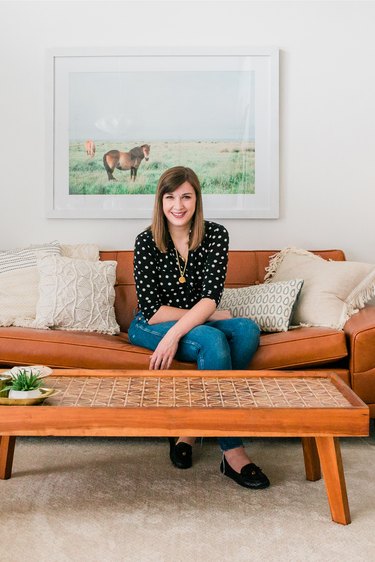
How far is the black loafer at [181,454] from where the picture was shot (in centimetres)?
226

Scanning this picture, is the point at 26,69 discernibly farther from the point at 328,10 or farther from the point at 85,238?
the point at 328,10

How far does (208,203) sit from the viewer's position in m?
3.50

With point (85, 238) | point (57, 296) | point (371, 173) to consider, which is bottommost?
point (57, 296)

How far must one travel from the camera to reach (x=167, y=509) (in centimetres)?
189

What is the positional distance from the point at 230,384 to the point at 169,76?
2.06m

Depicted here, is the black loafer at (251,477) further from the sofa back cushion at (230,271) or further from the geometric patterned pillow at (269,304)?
the sofa back cushion at (230,271)

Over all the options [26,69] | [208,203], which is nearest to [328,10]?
[208,203]

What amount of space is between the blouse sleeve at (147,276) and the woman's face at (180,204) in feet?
0.46

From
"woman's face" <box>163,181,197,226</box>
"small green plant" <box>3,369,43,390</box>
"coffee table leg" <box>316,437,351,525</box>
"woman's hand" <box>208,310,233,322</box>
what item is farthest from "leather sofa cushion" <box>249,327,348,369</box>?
"small green plant" <box>3,369,43,390</box>

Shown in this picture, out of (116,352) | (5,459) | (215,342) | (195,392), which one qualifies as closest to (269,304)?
(215,342)

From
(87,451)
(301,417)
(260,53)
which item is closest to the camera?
(301,417)

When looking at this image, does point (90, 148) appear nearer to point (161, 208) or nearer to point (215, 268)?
point (161, 208)

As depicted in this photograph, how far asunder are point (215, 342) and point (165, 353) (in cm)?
19

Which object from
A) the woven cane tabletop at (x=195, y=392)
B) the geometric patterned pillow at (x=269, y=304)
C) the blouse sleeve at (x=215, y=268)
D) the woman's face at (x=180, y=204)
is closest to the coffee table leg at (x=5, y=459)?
the woven cane tabletop at (x=195, y=392)
